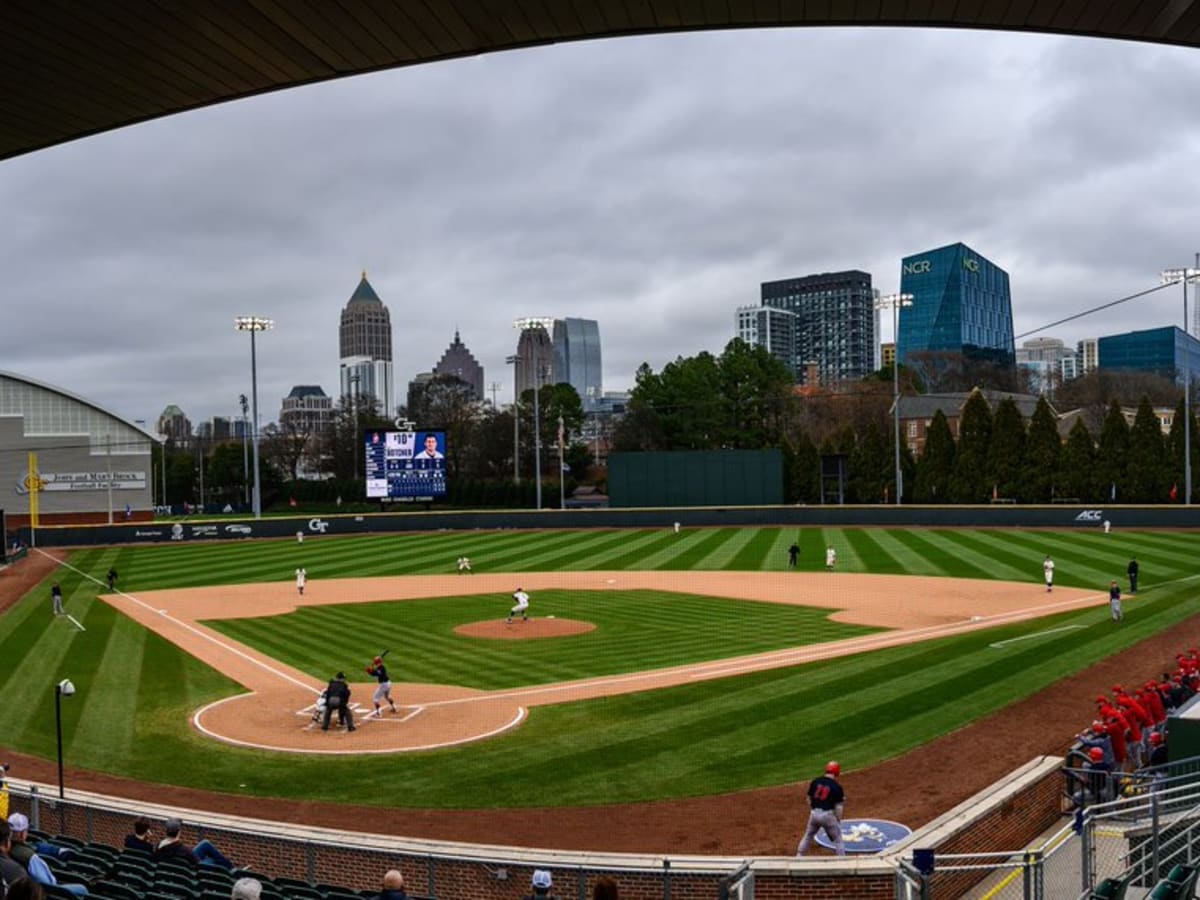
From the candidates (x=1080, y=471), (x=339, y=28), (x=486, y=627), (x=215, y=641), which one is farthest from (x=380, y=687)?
(x=1080, y=471)

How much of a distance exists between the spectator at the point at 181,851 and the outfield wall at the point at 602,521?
54345mm

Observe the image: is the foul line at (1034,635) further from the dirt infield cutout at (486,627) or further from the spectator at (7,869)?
the spectator at (7,869)

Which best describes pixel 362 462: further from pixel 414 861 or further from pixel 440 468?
pixel 414 861

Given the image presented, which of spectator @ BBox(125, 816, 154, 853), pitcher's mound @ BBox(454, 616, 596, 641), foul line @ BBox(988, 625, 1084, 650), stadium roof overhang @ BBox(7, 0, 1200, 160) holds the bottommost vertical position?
pitcher's mound @ BBox(454, 616, 596, 641)

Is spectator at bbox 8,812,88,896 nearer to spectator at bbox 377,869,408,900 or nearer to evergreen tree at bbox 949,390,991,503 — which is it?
spectator at bbox 377,869,408,900

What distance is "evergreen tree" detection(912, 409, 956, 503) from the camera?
75.8m

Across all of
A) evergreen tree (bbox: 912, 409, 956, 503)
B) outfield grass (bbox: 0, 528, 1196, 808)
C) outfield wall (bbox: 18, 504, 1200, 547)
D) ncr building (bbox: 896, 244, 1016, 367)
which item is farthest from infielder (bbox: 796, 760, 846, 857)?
ncr building (bbox: 896, 244, 1016, 367)

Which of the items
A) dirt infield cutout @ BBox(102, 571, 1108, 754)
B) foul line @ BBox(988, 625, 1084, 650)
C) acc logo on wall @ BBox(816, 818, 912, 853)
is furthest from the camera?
foul line @ BBox(988, 625, 1084, 650)

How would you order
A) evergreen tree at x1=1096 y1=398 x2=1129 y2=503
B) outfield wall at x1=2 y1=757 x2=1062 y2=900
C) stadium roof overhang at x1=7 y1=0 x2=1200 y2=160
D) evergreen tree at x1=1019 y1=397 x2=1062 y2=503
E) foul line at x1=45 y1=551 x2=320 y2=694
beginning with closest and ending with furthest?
1. stadium roof overhang at x1=7 y1=0 x2=1200 y2=160
2. outfield wall at x1=2 y1=757 x2=1062 y2=900
3. foul line at x1=45 y1=551 x2=320 y2=694
4. evergreen tree at x1=1096 y1=398 x2=1129 y2=503
5. evergreen tree at x1=1019 y1=397 x2=1062 y2=503


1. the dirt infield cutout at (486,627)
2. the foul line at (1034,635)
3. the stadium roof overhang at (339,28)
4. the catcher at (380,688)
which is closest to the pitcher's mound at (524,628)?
the dirt infield cutout at (486,627)

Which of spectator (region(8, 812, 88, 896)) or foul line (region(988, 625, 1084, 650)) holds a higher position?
spectator (region(8, 812, 88, 896))

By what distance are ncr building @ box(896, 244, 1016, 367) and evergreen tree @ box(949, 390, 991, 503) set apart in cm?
10295

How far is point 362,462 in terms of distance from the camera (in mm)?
113812

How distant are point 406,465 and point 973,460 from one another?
1554 inches
